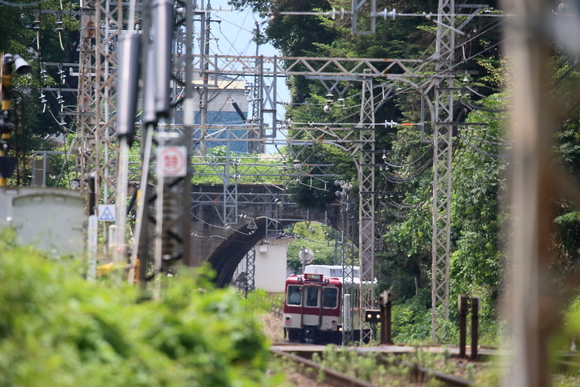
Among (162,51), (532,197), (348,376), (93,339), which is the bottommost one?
(348,376)

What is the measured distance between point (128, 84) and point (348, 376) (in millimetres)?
3860

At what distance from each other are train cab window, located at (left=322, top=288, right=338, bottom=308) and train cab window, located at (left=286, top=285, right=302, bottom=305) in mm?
914

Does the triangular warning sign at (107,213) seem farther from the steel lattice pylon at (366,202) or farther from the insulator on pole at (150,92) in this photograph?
the steel lattice pylon at (366,202)

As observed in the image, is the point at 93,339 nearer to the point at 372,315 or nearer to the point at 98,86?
the point at 98,86

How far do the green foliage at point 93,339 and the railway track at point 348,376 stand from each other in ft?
12.8

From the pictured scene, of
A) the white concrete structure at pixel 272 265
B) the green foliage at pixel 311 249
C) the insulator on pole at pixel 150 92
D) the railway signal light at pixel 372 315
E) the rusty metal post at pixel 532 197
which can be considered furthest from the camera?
the green foliage at pixel 311 249

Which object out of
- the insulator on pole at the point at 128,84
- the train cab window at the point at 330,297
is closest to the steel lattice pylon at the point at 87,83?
the insulator on pole at the point at 128,84

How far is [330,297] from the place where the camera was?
3425 cm

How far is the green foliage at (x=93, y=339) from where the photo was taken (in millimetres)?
4941

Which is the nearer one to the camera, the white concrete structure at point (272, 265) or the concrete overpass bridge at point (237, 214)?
the concrete overpass bridge at point (237, 214)

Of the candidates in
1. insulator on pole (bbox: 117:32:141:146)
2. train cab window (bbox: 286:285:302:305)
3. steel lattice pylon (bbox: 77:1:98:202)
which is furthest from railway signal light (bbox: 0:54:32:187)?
train cab window (bbox: 286:285:302:305)

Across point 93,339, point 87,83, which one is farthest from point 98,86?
point 93,339

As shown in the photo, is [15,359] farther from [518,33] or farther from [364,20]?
[364,20]

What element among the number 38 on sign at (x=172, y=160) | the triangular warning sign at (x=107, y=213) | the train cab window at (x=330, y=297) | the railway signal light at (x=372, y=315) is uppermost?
the number 38 on sign at (x=172, y=160)
